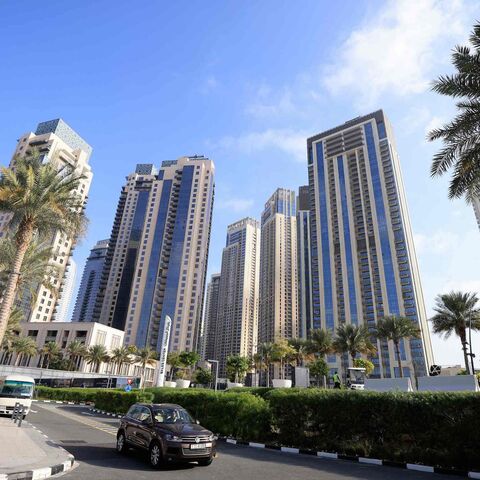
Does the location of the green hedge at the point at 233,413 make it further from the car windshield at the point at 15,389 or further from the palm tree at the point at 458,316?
the palm tree at the point at 458,316

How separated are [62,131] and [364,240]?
133303 millimetres

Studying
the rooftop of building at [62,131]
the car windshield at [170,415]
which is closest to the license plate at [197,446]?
the car windshield at [170,415]

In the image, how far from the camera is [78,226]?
23.0 meters

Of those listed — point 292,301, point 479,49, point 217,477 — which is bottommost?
point 217,477

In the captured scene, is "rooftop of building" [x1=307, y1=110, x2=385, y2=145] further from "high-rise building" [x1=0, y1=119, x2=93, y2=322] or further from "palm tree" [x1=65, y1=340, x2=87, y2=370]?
"palm tree" [x1=65, y1=340, x2=87, y2=370]

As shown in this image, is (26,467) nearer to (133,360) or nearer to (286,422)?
(286,422)

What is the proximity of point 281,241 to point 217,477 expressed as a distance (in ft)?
621

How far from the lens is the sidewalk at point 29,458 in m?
7.72

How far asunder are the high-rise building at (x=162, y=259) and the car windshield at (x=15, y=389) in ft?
322

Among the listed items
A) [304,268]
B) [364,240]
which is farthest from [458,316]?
[304,268]

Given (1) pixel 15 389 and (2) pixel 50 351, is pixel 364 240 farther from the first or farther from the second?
(1) pixel 15 389

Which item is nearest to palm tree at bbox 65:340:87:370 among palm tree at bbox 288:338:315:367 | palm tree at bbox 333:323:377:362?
palm tree at bbox 288:338:315:367

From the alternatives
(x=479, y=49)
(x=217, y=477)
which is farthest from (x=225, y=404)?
(x=479, y=49)

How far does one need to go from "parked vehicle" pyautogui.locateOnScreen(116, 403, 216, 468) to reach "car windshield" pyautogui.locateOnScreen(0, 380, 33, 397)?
1716cm
